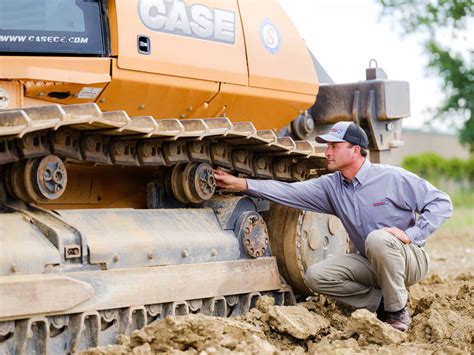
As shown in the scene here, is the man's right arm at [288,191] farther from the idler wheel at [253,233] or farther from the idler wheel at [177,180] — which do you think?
the idler wheel at [177,180]

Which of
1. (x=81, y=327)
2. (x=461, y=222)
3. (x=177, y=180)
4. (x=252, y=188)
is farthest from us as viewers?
(x=461, y=222)

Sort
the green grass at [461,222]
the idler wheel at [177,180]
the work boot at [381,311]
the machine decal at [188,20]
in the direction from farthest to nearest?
the green grass at [461,222], the work boot at [381,311], the idler wheel at [177,180], the machine decal at [188,20]

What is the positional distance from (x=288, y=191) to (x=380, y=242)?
76cm

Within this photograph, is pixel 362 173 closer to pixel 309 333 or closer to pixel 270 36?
pixel 270 36

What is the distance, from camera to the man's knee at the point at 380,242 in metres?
6.67

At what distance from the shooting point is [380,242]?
6.67 metres

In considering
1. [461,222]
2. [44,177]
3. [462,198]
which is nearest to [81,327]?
[44,177]

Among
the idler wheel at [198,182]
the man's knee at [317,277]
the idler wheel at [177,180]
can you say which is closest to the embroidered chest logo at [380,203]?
the man's knee at [317,277]

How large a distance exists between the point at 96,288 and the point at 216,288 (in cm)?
111

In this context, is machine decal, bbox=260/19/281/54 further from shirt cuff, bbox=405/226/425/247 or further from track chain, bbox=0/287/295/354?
track chain, bbox=0/287/295/354

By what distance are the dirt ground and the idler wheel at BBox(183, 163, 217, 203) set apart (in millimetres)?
767

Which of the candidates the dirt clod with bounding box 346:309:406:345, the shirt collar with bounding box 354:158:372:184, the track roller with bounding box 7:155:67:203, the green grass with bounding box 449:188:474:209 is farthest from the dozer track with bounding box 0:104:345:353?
the green grass with bounding box 449:188:474:209

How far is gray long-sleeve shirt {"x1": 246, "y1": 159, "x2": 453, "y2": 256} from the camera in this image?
6.85 meters

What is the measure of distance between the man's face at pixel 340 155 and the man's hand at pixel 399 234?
1.83 ft
